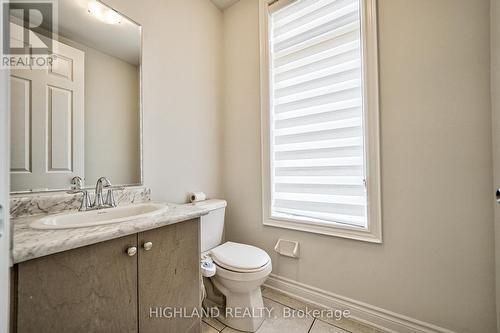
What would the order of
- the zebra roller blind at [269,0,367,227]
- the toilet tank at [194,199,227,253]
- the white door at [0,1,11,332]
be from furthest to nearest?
1. the toilet tank at [194,199,227,253]
2. the zebra roller blind at [269,0,367,227]
3. the white door at [0,1,11,332]

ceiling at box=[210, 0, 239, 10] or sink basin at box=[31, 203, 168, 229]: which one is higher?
ceiling at box=[210, 0, 239, 10]

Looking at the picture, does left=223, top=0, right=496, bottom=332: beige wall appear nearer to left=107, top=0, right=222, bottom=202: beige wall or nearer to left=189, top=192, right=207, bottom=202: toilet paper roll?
left=189, top=192, right=207, bottom=202: toilet paper roll

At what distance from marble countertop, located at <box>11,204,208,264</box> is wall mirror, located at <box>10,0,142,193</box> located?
0.95ft

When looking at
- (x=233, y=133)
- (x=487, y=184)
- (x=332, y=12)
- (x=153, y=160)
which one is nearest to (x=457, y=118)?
(x=487, y=184)

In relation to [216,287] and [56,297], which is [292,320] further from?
[56,297]

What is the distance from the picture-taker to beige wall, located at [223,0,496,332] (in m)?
1.06

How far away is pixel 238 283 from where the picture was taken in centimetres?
126

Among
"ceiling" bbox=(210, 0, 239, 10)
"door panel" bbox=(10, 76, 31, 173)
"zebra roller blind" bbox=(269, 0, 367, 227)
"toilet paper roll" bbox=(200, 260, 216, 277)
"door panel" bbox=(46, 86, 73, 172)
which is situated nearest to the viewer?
"door panel" bbox=(10, 76, 31, 173)

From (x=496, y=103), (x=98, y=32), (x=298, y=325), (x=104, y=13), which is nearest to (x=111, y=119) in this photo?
(x=98, y=32)

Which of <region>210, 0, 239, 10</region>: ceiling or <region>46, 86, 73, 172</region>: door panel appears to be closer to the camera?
<region>46, 86, 73, 172</region>: door panel

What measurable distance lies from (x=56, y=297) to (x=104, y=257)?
0.49ft

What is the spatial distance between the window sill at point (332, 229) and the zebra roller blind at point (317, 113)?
3cm

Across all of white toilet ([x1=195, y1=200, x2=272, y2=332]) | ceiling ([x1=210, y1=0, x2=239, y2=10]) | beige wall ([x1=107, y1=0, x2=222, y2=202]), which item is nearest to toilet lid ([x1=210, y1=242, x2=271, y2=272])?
white toilet ([x1=195, y1=200, x2=272, y2=332])

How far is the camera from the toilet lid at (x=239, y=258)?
125cm
